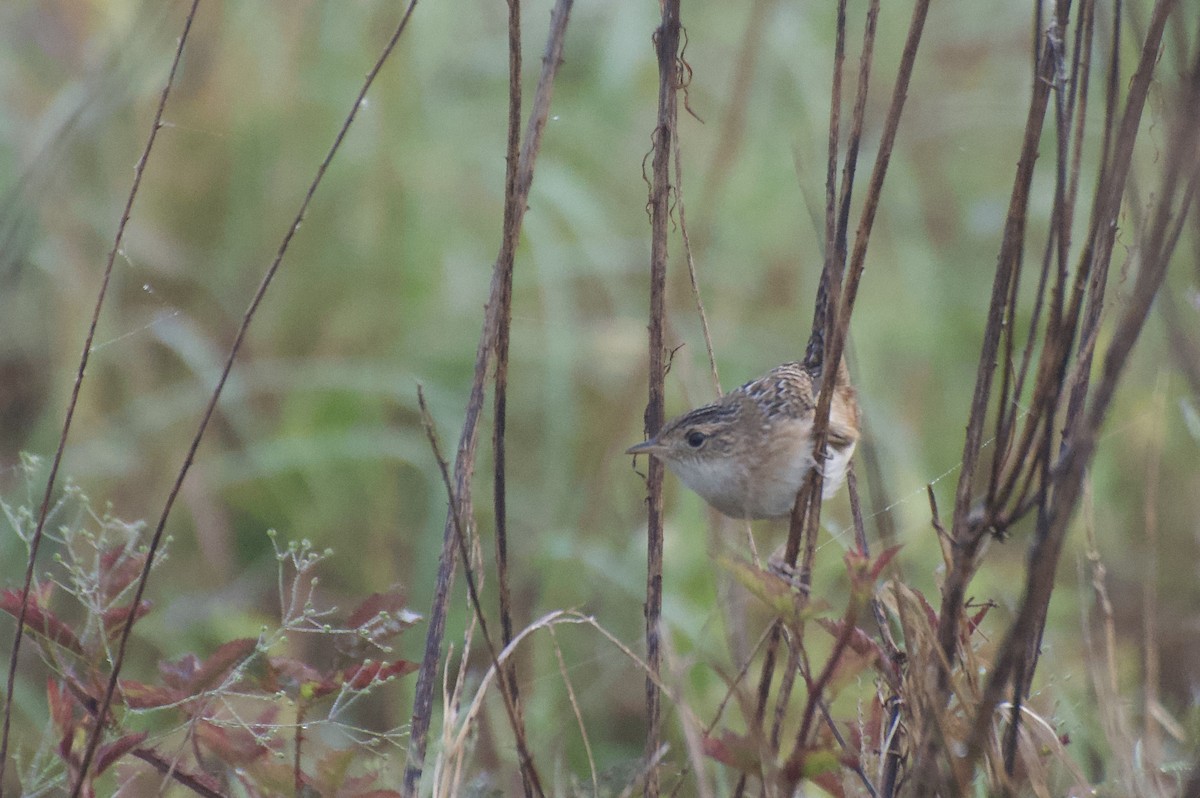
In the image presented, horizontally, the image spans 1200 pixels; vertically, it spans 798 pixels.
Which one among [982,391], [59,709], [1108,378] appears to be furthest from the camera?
[982,391]

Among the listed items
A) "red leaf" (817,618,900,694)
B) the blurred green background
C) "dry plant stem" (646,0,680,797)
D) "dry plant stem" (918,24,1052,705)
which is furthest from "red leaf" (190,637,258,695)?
the blurred green background

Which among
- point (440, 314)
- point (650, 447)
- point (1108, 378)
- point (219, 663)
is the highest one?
point (1108, 378)

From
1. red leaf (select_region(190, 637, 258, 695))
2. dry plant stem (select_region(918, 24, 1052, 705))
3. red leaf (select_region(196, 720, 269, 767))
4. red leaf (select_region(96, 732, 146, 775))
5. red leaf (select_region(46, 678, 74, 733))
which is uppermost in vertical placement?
dry plant stem (select_region(918, 24, 1052, 705))

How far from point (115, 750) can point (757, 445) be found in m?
1.42

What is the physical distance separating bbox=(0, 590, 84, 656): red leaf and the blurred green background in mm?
1788

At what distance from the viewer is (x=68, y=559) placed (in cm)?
385

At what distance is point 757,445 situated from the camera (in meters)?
2.58

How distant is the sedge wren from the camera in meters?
2.46

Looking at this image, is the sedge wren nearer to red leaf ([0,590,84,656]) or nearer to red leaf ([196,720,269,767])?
red leaf ([196,720,269,767])

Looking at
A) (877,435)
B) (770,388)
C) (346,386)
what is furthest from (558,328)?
(770,388)

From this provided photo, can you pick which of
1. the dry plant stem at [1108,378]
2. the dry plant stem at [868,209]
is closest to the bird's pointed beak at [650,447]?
the dry plant stem at [868,209]

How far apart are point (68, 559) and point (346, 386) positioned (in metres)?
1.02

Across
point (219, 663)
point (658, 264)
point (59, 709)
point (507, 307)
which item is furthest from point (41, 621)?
point (658, 264)

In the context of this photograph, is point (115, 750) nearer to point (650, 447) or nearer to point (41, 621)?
point (41, 621)
